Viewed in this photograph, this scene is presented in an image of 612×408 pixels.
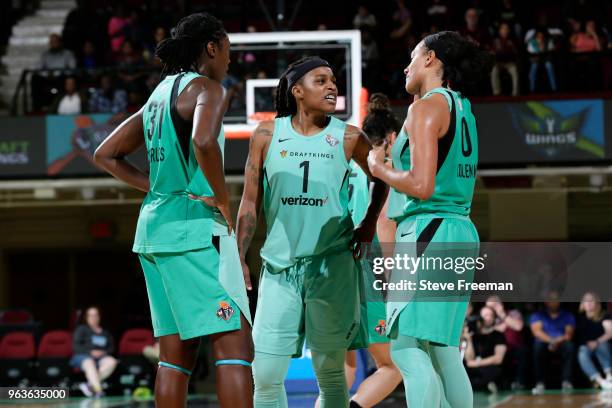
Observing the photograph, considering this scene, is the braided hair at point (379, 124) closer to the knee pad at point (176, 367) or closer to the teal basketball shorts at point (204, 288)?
the teal basketball shorts at point (204, 288)

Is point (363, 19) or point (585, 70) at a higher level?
point (363, 19)

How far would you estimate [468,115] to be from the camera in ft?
14.4

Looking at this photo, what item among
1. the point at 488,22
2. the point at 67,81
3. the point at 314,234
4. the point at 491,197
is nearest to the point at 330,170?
the point at 314,234

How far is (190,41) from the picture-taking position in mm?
4355

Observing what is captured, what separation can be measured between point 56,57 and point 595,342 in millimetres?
9326

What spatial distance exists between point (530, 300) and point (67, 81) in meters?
7.19

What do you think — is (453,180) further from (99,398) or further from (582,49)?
(582,49)

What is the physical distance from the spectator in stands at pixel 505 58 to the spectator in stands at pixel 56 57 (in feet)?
21.4

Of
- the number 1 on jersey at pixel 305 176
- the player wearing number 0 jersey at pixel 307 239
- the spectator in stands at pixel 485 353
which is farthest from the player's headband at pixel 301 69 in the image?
the spectator in stands at pixel 485 353

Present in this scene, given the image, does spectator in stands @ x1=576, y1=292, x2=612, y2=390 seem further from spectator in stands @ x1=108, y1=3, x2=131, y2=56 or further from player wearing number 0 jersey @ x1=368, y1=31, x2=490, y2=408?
spectator in stands @ x1=108, y1=3, x2=131, y2=56

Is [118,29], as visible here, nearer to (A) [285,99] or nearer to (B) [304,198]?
(A) [285,99]

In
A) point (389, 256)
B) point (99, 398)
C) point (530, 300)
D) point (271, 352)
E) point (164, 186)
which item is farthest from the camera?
point (530, 300)

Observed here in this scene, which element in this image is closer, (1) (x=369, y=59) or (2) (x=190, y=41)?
(2) (x=190, y=41)

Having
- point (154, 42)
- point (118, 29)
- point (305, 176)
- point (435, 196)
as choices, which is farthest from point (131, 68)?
point (435, 196)
